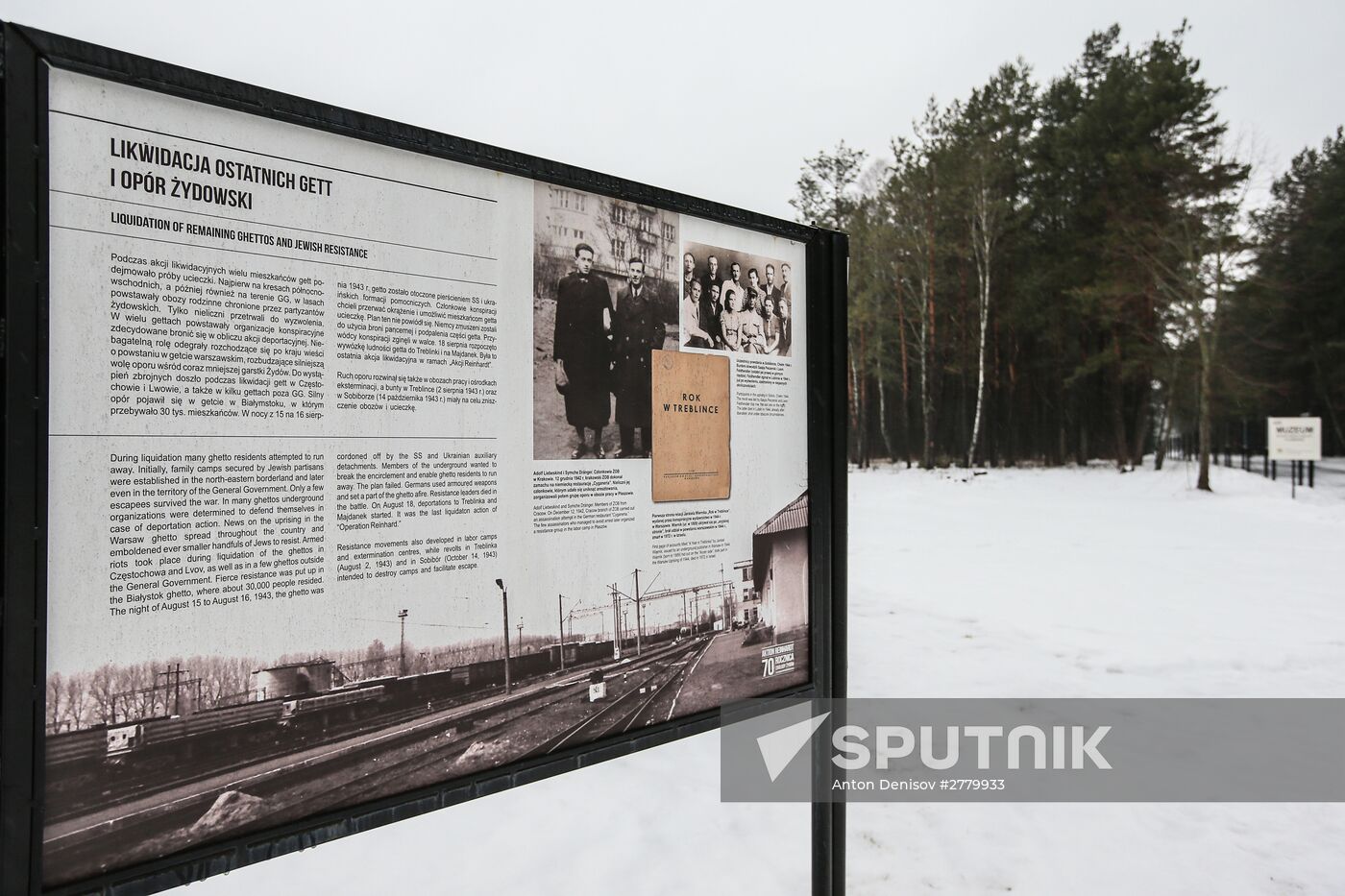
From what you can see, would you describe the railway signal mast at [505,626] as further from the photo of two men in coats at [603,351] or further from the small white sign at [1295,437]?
the small white sign at [1295,437]

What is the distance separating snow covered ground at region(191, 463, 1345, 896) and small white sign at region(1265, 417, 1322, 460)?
8940 millimetres

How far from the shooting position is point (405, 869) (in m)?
2.70

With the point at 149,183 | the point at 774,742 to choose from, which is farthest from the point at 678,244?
the point at 774,742

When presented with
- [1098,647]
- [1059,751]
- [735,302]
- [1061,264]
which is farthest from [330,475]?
[1061,264]

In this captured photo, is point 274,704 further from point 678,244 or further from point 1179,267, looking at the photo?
point 1179,267

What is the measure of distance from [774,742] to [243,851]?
2.80m

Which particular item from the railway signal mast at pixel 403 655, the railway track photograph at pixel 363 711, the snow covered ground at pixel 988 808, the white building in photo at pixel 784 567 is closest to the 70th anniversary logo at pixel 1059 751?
the snow covered ground at pixel 988 808

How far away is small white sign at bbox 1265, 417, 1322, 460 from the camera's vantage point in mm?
15961

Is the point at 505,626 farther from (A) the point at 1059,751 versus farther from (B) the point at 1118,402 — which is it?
(B) the point at 1118,402

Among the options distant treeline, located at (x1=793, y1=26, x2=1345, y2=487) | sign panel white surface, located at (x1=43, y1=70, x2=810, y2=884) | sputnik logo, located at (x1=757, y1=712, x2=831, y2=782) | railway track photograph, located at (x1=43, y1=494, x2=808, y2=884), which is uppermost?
distant treeline, located at (x1=793, y1=26, x2=1345, y2=487)

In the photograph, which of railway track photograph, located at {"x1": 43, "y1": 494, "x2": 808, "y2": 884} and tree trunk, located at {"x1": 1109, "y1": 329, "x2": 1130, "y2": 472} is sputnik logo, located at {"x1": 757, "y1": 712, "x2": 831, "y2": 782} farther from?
tree trunk, located at {"x1": 1109, "y1": 329, "x2": 1130, "y2": 472}

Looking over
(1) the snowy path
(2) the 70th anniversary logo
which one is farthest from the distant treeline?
(2) the 70th anniversary logo

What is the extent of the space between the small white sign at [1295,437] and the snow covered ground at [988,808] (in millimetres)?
8940

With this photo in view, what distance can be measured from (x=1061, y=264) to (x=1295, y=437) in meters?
12.2
